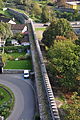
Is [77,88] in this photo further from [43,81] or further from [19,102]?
[19,102]

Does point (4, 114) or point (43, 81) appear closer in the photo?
point (4, 114)

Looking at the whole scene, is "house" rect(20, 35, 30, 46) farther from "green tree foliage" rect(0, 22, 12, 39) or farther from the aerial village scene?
"green tree foliage" rect(0, 22, 12, 39)

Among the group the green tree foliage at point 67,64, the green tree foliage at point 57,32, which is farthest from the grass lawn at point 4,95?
the green tree foliage at point 57,32

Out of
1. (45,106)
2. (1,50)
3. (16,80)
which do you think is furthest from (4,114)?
(1,50)

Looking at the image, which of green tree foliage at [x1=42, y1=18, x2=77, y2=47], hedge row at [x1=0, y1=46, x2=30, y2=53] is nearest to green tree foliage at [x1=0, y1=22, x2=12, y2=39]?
hedge row at [x1=0, y1=46, x2=30, y2=53]

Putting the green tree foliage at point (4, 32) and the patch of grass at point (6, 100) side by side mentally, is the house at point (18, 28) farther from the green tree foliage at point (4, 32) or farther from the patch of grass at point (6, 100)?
the patch of grass at point (6, 100)
